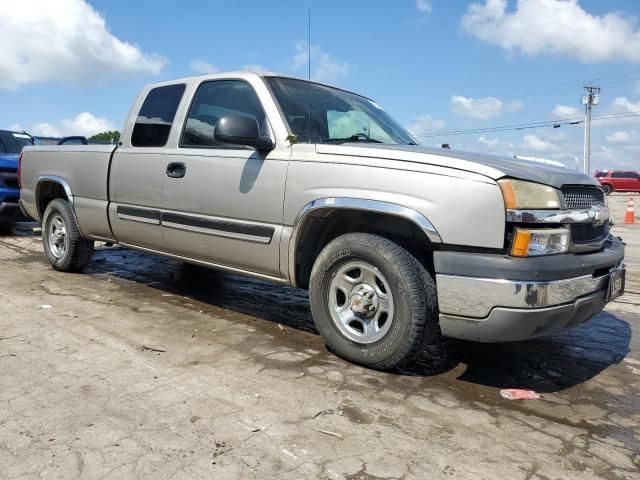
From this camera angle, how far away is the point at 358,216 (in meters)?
3.54

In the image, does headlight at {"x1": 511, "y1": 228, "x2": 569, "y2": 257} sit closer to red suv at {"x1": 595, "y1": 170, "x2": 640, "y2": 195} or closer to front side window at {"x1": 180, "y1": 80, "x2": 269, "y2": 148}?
front side window at {"x1": 180, "y1": 80, "x2": 269, "y2": 148}

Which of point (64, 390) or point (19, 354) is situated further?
point (19, 354)

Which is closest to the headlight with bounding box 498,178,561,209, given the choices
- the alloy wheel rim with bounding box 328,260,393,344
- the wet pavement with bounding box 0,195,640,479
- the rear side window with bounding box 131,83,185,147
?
the alloy wheel rim with bounding box 328,260,393,344

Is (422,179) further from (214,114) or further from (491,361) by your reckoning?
(214,114)

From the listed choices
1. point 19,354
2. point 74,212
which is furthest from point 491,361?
point 74,212

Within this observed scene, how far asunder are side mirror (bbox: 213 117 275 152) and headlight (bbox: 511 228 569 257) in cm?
180

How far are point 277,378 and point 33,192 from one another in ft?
14.9

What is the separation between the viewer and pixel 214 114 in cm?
441

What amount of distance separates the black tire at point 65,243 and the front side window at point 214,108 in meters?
A: 2.10

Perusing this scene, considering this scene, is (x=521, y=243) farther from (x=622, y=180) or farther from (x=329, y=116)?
(x=622, y=180)

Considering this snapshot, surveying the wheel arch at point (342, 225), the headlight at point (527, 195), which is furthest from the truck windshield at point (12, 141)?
the headlight at point (527, 195)

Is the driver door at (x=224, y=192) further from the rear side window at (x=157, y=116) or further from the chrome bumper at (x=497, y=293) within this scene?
the chrome bumper at (x=497, y=293)

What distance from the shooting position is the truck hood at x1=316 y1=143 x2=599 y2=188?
2.96m

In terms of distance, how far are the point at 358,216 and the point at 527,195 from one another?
1.06m
